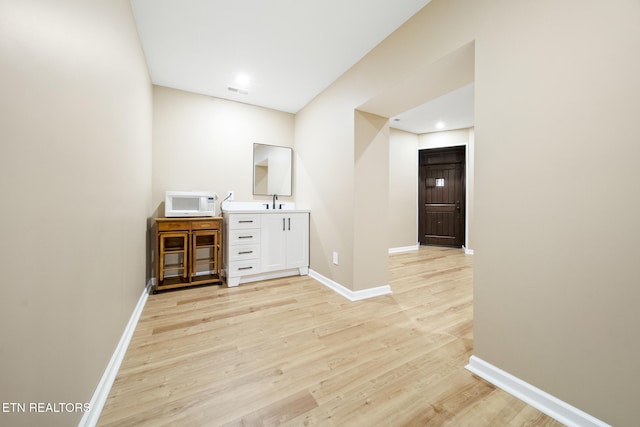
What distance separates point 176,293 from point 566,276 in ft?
10.8

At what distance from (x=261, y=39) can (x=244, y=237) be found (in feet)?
6.95

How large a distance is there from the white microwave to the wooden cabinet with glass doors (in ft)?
0.32

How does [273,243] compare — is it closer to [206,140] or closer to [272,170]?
[272,170]

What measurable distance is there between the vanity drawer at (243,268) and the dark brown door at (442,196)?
4300mm

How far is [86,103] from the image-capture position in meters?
1.04

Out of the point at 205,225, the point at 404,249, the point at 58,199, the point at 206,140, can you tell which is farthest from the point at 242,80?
the point at 404,249

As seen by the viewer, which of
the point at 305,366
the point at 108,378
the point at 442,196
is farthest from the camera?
the point at 442,196

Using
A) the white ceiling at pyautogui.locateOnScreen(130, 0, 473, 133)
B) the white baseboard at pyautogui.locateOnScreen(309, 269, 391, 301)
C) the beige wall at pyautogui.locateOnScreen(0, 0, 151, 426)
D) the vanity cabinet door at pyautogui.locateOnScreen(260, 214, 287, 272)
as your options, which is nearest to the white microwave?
the vanity cabinet door at pyautogui.locateOnScreen(260, 214, 287, 272)

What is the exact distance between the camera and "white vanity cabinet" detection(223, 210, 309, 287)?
114 inches

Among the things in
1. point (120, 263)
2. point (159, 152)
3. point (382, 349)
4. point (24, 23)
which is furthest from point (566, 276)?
point (159, 152)

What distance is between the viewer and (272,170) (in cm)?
371

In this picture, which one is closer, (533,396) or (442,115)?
(533,396)

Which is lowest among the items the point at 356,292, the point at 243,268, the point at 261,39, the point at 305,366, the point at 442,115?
the point at 305,366

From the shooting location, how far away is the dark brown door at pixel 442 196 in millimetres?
5354
